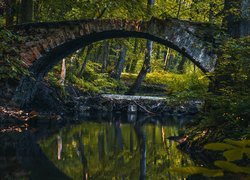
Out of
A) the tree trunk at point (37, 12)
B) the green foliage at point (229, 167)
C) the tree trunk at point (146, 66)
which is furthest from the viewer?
the tree trunk at point (37, 12)

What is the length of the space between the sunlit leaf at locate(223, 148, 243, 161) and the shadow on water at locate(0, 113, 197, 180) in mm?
4322

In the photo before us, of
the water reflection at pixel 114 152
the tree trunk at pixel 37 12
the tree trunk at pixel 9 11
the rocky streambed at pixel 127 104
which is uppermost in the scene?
the tree trunk at pixel 37 12

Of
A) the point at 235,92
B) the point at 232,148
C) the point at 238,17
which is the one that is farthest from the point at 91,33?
the point at 232,148

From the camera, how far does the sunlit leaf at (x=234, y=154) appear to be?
986mm

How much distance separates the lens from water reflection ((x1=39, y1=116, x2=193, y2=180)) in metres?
5.59

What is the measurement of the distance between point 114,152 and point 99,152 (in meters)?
0.30

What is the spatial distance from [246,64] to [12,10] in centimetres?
1123

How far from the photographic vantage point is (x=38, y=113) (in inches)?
479

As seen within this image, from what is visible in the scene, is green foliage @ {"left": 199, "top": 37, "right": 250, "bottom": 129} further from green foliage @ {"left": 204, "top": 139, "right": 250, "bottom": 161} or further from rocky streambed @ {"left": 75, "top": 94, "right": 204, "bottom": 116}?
rocky streambed @ {"left": 75, "top": 94, "right": 204, "bottom": 116}

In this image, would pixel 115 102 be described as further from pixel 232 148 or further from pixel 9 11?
pixel 232 148

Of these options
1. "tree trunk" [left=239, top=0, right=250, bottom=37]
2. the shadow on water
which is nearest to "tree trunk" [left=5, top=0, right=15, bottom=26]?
the shadow on water

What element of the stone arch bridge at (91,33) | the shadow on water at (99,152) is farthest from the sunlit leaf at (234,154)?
the stone arch bridge at (91,33)

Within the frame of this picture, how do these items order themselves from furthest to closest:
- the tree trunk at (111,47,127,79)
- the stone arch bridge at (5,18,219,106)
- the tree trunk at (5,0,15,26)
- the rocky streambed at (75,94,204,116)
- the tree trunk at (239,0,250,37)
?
the tree trunk at (111,47,127,79) → the rocky streambed at (75,94,204,116) → the tree trunk at (5,0,15,26) → the stone arch bridge at (5,18,219,106) → the tree trunk at (239,0,250,37)

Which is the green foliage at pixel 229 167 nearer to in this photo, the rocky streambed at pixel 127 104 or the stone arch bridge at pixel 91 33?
the stone arch bridge at pixel 91 33
